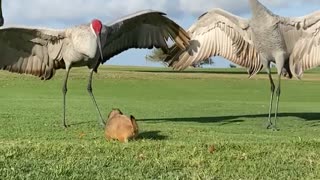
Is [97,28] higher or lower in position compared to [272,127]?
higher

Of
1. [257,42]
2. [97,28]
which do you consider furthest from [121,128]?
[257,42]

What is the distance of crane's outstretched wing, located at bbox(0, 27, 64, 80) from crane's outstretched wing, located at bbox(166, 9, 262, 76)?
2.61 metres

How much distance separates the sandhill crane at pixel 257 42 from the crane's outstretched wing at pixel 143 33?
0.40 m

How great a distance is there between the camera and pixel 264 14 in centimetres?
1109

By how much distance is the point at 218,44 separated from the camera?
12.2m

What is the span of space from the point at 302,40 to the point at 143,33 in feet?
9.86

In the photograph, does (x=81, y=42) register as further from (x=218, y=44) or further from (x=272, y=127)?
(x=272, y=127)

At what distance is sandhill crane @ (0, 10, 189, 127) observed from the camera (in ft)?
33.1

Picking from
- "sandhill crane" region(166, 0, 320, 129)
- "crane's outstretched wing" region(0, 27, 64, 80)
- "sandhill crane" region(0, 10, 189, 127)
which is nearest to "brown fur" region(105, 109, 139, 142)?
"sandhill crane" region(0, 10, 189, 127)

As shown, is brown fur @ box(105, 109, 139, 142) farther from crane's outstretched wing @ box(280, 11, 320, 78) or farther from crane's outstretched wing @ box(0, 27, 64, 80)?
crane's outstretched wing @ box(280, 11, 320, 78)

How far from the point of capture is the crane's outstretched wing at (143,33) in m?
11.0

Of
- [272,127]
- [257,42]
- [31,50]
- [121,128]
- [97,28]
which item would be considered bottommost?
[272,127]

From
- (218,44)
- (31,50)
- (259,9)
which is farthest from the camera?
(218,44)

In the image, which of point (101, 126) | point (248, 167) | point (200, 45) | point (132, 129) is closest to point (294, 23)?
point (200, 45)
